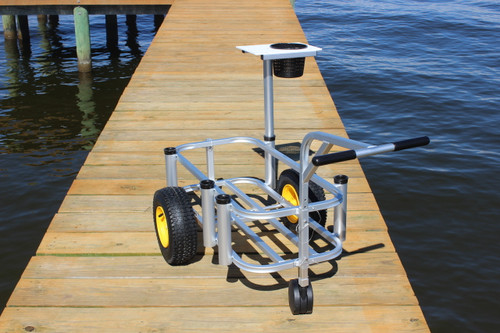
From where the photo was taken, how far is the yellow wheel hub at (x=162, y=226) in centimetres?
419

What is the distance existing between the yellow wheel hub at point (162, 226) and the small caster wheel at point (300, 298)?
101 cm

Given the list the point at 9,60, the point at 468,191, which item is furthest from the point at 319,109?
the point at 9,60

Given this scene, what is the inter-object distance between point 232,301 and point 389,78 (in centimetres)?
1154

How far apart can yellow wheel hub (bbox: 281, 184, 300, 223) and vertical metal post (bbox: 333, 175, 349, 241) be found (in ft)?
2.02

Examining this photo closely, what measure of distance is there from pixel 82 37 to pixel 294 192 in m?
10.6

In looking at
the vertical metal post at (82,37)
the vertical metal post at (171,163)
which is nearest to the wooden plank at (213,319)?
the vertical metal post at (171,163)

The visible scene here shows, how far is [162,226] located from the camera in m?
4.24

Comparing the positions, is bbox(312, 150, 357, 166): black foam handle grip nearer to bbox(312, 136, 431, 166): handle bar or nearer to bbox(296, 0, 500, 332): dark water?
bbox(312, 136, 431, 166): handle bar

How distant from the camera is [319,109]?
7312mm

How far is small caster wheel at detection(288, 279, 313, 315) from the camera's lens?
3.57 m

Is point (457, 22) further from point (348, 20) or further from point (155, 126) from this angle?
point (155, 126)

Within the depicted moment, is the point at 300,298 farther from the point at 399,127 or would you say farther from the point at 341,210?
the point at 399,127

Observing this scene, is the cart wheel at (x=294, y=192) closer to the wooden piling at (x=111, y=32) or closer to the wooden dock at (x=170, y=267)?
the wooden dock at (x=170, y=267)

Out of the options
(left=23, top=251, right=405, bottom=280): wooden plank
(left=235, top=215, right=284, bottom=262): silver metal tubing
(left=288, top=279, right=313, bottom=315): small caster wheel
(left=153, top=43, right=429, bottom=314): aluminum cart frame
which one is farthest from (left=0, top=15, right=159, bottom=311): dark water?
(left=288, top=279, right=313, bottom=315): small caster wheel
